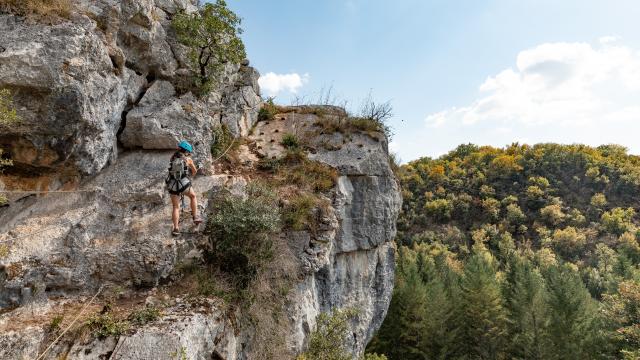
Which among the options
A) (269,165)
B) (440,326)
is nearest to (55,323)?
(269,165)

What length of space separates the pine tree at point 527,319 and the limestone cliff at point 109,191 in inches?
702

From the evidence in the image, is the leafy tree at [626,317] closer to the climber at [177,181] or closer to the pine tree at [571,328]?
the pine tree at [571,328]

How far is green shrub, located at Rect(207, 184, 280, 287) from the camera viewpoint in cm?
781

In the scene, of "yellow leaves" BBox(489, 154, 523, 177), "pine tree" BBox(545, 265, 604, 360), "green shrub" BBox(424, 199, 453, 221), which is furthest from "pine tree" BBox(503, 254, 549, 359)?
"yellow leaves" BBox(489, 154, 523, 177)

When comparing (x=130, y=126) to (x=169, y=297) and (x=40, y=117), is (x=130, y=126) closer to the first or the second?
(x=40, y=117)

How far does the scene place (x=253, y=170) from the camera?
11086mm

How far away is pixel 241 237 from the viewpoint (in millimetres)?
7906

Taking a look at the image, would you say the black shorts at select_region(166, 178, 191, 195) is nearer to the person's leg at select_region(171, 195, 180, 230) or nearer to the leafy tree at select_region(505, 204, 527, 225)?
the person's leg at select_region(171, 195, 180, 230)

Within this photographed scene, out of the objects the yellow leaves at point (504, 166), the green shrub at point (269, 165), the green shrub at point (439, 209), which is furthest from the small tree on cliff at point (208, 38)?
the yellow leaves at point (504, 166)

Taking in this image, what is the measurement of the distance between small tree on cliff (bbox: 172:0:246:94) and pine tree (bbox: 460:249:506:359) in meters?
22.9

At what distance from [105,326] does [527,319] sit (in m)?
26.0

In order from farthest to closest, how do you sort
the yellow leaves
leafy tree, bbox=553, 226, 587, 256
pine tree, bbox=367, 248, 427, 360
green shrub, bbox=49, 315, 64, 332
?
the yellow leaves
leafy tree, bbox=553, 226, 587, 256
pine tree, bbox=367, 248, 427, 360
green shrub, bbox=49, 315, 64, 332

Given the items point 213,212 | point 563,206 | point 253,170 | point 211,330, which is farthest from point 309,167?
point 563,206

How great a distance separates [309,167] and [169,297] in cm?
613
